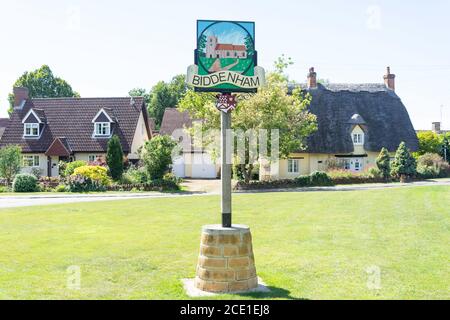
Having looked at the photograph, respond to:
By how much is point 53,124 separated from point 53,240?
3498 cm

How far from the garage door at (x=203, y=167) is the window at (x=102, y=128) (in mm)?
9020

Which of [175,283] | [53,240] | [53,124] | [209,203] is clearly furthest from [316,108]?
[175,283]

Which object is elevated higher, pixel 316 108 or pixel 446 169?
pixel 316 108

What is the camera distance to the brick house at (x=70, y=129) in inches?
1741

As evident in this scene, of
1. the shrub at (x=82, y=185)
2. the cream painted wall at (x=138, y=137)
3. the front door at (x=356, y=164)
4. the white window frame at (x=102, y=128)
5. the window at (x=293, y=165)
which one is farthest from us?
the front door at (x=356, y=164)

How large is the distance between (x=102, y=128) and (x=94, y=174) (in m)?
11.1

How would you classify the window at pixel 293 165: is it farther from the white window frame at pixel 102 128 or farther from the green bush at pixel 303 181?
the white window frame at pixel 102 128

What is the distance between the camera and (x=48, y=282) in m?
9.17

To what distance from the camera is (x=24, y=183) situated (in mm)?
34594

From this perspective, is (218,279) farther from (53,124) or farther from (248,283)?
(53,124)

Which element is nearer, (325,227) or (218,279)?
(218,279)

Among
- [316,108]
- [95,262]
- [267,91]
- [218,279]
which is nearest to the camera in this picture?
[218,279]

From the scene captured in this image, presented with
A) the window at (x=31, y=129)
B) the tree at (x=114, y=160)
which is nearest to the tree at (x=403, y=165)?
the tree at (x=114, y=160)

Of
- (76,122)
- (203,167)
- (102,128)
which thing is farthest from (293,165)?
(76,122)
